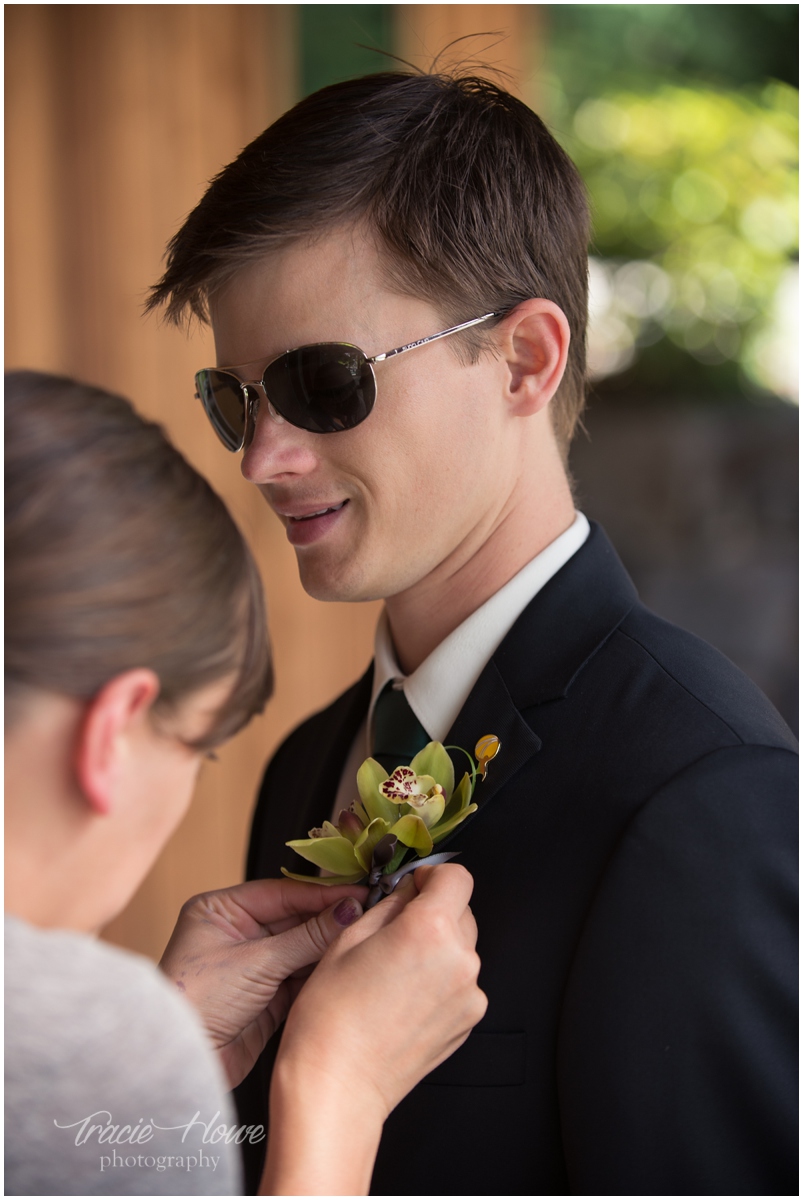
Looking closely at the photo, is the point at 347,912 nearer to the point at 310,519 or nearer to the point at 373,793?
the point at 373,793

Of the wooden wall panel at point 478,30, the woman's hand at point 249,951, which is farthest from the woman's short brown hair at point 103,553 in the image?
the wooden wall panel at point 478,30

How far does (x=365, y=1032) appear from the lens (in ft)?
3.62

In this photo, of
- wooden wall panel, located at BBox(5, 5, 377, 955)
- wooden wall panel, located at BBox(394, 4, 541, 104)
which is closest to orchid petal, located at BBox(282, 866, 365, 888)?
wooden wall panel, located at BBox(5, 5, 377, 955)

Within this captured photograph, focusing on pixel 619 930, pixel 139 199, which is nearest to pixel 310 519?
pixel 619 930

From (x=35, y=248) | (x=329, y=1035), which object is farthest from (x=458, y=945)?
(x=35, y=248)

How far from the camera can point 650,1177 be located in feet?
3.72

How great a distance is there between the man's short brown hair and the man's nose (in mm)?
217

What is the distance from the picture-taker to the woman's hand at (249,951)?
4.29 feet

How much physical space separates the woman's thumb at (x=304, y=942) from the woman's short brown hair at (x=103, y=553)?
42 centimetres

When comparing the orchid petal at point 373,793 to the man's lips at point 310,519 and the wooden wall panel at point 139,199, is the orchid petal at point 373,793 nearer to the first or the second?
the man's lips at point 310,519

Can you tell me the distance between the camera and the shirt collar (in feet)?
5.00

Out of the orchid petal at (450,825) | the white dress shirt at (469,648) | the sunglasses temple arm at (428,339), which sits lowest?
the orchid petal at (450,825)

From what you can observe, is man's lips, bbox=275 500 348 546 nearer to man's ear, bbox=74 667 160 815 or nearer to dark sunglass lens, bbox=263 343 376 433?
dark sunglass lens, bbox=263 343 376 433

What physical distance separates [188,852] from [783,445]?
5309 millimetres
